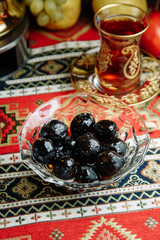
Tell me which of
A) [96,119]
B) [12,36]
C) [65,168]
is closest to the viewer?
[65,168]

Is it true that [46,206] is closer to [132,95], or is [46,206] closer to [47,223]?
[47,223]

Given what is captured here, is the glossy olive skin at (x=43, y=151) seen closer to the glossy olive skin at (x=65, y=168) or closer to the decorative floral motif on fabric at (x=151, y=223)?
the glossy olive skin at (x=65, y=168)

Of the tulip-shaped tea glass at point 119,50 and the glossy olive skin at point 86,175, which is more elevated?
the tulip-shaped tea glass at point 119,50

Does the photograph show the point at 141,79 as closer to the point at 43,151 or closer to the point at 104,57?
the point at 104,57

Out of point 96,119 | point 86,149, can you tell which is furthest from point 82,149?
point 96,119

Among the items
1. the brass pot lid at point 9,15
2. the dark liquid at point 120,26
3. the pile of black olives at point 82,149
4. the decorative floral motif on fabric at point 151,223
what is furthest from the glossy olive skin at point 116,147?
the brass pot lid at point 9,15

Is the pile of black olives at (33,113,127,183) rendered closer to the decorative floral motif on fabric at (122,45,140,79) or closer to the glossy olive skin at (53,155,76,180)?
the glossy olive skin at (53,155,76,180)
